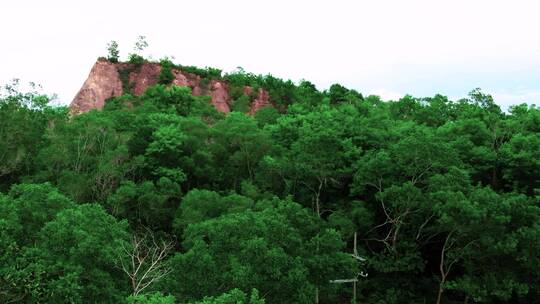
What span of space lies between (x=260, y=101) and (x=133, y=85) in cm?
1402

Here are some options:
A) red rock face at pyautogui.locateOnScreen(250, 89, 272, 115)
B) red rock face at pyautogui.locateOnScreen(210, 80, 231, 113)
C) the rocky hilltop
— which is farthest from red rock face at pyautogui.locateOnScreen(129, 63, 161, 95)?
red rock face at pyautogui.locateOnScreen(250, 89, 272, 115)

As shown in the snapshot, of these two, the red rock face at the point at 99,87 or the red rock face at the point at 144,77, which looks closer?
the red rock face at the point at 99,87

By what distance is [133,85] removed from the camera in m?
58.5

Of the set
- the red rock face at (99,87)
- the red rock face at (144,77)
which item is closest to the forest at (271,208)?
the red rock face at (99,87)

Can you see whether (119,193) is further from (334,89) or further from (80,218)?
(334,89)

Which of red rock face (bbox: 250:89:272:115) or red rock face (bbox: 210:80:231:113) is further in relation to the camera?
red rock face (bbox: 250:89:272:115)

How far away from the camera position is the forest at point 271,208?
18391 millimetres

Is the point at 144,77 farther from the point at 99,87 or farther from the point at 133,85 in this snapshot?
the point at 99,87

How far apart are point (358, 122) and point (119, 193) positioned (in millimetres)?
14102

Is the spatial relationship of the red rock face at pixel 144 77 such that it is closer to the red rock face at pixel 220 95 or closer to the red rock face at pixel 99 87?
the red rock face at pixel 99 87

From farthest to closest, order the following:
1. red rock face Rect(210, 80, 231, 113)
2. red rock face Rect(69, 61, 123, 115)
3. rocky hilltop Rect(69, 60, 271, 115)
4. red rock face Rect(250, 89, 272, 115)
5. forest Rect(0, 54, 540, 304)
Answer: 1. red rock face Rect(250, 89, 272, 115)
2. red rock face Rect(210, 80, 231, 113)
3. rocky hilltop Rect(69, 60, 271, 115)
4. red rock face Rect(69, 61, 123, 115)
5. forest Rect(0, 54, 540, 304)

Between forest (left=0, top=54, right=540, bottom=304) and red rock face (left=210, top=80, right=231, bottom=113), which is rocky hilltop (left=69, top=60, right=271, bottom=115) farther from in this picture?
forest (left=0, top=54, right=540, bottom=304)

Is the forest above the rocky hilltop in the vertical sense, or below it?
below

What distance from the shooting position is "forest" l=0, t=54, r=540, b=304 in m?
18.4
